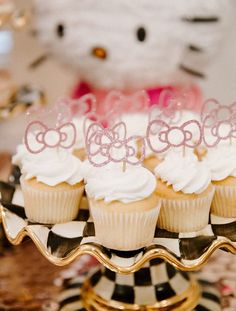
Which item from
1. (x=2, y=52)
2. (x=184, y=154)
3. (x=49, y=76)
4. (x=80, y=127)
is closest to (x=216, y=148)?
(x=184, y=154)

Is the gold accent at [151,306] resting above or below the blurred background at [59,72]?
below

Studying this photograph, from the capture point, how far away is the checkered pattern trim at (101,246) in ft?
2.71

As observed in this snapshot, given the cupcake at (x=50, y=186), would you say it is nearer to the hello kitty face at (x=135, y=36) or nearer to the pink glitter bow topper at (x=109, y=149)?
the pink glitter bow topper at (x=109, y=149)

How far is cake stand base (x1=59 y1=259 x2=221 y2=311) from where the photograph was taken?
99 centimetres

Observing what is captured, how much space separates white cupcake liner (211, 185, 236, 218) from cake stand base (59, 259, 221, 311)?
0.15 m

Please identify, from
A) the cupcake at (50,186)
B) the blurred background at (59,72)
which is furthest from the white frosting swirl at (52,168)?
the blurred background at (59,72)

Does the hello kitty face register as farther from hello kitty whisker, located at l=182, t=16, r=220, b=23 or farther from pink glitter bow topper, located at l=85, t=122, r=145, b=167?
pink glitter bow topper, located at l=85, t=122, r=145, b=167

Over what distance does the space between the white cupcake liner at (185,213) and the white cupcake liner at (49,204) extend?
146 mm

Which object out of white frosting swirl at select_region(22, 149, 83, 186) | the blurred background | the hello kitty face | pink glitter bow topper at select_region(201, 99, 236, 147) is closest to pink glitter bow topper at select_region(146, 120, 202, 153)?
pink glitter bow topper at select_region(201, 99, 236, 147)

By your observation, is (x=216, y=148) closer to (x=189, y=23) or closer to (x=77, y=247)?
(x=77, y=247)

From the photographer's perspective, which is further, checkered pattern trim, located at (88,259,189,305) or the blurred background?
the blurred background

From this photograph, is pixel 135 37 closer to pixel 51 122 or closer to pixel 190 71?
pixel 190 71

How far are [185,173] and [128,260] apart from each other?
0.54 feet

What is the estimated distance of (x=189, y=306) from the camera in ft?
3.31
